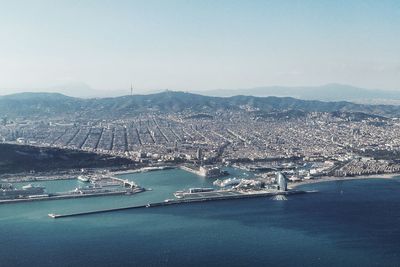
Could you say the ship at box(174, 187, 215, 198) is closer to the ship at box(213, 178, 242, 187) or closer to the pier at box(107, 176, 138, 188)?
the ship at box(213, 178, 242, 187)

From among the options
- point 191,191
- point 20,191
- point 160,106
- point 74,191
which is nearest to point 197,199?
point 191,191

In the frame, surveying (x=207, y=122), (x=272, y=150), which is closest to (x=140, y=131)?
(x=207, y=122)

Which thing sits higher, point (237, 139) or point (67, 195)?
point (237, 139)

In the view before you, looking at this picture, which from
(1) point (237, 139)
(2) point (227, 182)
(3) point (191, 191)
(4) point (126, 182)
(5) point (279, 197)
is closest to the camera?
(5) point (279, 197)

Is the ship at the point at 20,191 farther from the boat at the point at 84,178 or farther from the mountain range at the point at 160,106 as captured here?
the mountain range at the point at 160,106

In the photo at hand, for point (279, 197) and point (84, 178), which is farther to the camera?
point (84, 178)

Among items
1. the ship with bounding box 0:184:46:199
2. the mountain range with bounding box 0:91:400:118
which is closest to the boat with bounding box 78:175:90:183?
the ship with bounding box 0:184:46:199

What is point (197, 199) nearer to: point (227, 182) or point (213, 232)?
point (227, 182)
